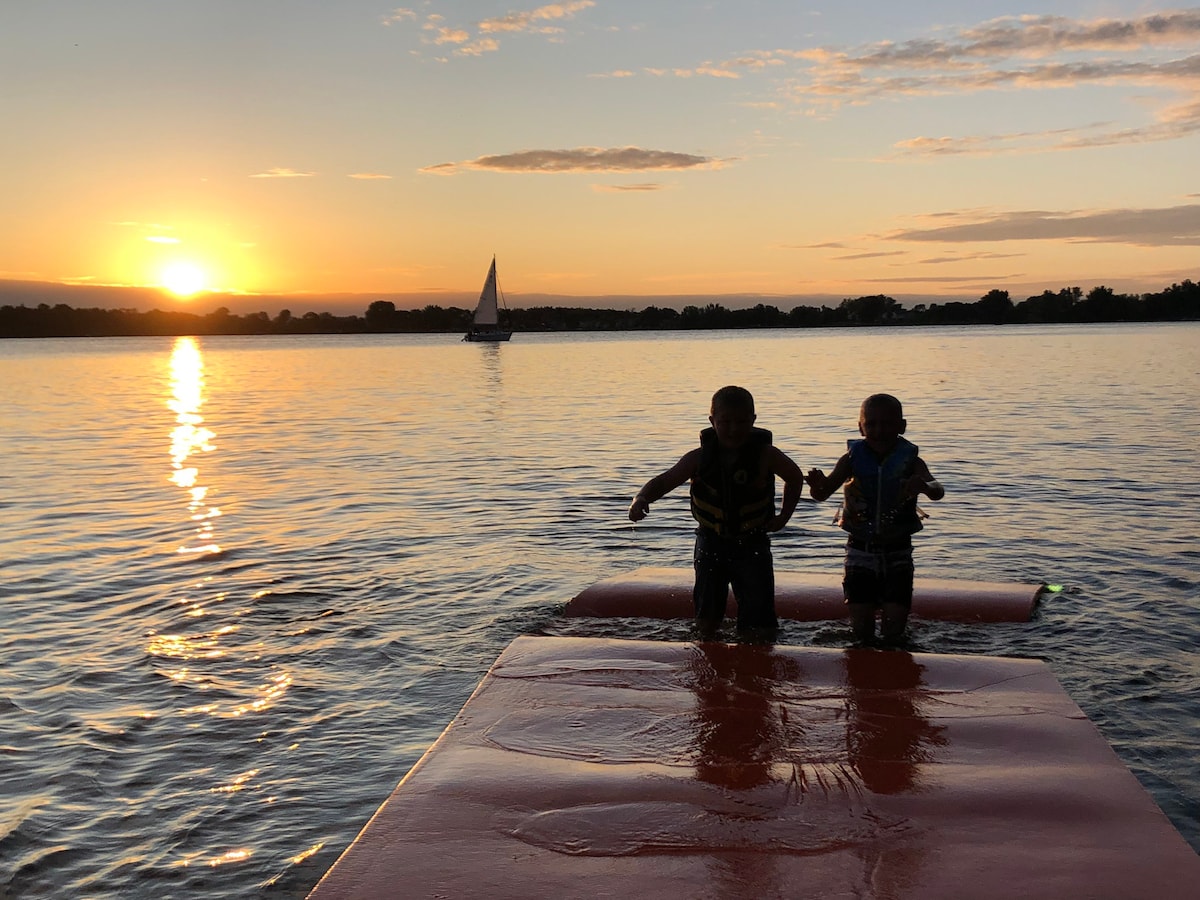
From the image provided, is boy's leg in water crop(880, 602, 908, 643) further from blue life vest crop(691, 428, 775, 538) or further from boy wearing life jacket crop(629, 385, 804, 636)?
blue life vest crop(691, 428, 775, 538)

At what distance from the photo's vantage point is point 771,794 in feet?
12.6

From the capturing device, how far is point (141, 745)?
5586 mm

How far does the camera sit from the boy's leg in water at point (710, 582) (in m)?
6.30

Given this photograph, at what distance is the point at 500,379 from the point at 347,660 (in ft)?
150

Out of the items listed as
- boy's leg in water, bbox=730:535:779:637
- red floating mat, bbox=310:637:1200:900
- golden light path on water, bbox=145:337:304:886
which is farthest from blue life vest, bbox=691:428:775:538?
golden light path on water, bbox=145:337:304:886

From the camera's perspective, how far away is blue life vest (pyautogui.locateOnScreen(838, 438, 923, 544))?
20.2 ft

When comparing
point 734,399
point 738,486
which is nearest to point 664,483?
point 738,486

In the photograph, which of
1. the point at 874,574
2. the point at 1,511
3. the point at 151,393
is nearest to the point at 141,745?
the point at 874,574

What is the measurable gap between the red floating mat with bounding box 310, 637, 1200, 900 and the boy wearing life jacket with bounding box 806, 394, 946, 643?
1.03m

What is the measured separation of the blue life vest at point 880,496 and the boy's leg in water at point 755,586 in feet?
1.72

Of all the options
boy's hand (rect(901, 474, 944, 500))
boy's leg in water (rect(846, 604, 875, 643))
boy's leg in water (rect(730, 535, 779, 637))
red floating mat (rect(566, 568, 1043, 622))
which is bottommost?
red floating mat (rect(566, 568, 1043, 622))

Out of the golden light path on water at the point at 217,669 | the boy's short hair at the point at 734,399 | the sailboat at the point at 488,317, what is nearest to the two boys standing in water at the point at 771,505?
the boy's short hair at the point at 734,399

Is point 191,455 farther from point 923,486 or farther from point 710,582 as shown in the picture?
point 923,486

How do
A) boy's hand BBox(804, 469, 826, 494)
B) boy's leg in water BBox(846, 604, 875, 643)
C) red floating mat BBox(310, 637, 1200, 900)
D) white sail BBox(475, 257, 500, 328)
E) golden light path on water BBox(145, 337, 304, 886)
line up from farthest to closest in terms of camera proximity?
white sail BBox(475, 257, 500, 328)
boy's leg in water BBox(846, 604, 875, 643)
boy's hand BBox(804, 469, 826, 494)
golden light path on water BBox(145, 337, 304, 886)
red floating mat BBox(310, 637, 1200, 900)
